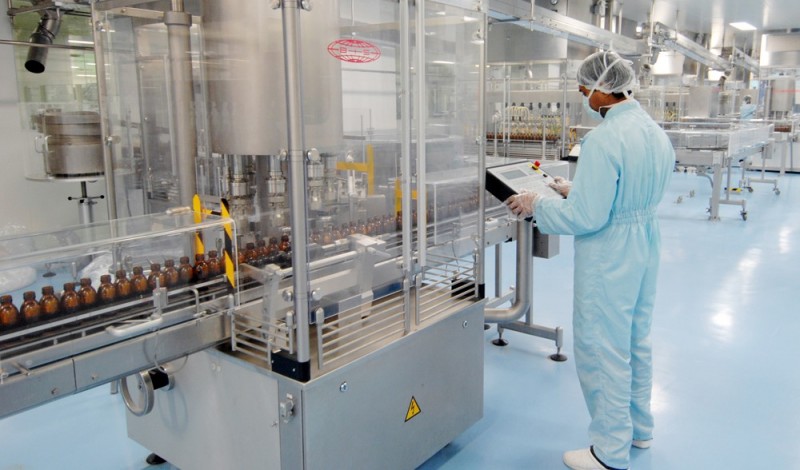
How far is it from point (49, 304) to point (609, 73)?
168cm

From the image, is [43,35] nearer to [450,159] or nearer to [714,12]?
[450,159]

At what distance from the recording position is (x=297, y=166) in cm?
136

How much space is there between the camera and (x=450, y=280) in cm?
207

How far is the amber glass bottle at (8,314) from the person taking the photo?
1.30m

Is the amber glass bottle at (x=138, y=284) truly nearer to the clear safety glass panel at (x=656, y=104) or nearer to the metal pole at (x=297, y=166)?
the metal pole at (x=297, y=166)

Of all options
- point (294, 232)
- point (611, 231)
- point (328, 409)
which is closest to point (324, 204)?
point (294, 232)

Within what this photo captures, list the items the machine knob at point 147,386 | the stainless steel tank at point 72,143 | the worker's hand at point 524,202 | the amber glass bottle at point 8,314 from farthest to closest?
the stainless steel tank at point 72,143 < the worker's hand at point 524,202 < the machine knob at point 147,386 < the amber glass bottle at point 8,314

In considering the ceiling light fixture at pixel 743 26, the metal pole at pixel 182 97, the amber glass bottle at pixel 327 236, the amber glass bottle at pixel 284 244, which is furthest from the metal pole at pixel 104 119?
the ceiling light fixture at pixel 743 26

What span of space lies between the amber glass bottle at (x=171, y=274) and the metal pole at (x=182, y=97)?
1.39 ft

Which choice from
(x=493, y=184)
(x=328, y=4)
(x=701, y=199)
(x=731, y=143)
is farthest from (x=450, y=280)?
(x=701, y=199)

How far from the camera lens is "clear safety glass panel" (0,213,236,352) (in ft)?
4.28

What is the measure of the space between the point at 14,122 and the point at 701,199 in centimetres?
705

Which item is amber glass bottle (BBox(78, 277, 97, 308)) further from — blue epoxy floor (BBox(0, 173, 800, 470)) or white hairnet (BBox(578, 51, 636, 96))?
white hairnet (BBox(578, 51, 636, 96))

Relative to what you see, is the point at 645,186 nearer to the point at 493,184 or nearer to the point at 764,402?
the point at 493,184
